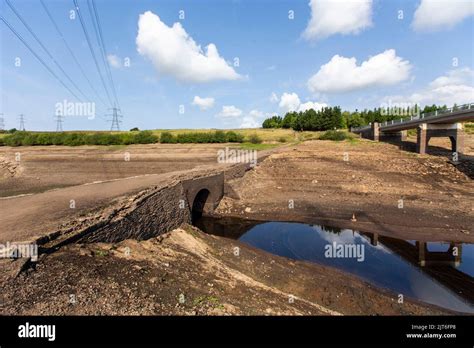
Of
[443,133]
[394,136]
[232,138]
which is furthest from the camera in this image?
[394,136]

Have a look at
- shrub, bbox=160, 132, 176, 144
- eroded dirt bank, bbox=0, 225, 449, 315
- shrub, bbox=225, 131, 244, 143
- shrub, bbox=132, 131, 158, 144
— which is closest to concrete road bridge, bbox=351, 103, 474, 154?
shrub, bbox=225, 131, 244, 143

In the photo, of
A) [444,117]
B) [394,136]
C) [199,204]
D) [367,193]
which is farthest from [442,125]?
[199,204]

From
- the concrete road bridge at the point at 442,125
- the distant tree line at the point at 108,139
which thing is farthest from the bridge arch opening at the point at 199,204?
the distant tree line at the point at 108,139

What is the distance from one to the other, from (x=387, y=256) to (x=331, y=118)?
68.2m

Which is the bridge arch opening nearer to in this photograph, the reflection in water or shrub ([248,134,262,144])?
the reflection in water

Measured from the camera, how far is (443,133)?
3819 cm

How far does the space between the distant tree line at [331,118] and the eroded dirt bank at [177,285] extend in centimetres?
7011

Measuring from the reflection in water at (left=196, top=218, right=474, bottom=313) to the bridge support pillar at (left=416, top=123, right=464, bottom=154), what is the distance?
26.5m

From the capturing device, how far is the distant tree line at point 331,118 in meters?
78.3

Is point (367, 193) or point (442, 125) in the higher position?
point (442, 125)

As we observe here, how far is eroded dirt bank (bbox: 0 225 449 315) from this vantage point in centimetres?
575

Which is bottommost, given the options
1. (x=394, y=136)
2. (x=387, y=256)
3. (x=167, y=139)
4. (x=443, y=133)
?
(x=387, y=256)

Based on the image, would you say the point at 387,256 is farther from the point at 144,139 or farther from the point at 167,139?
the point at 144,139
